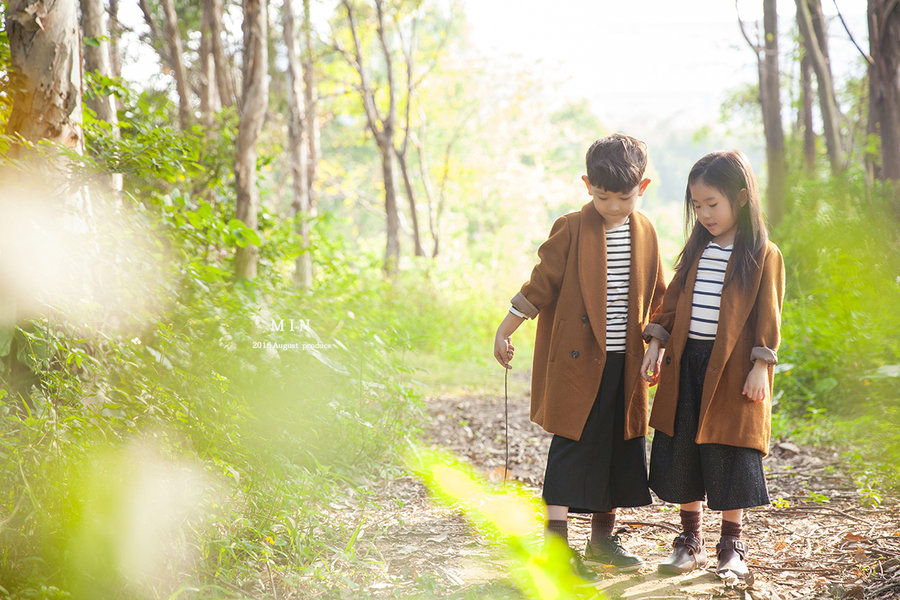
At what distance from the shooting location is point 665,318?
117 inches

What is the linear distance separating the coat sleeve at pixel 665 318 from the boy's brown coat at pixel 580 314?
5 cm

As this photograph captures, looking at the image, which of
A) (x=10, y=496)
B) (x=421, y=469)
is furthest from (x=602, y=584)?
(x=10, y=496)

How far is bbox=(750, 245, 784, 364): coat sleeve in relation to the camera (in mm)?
2713

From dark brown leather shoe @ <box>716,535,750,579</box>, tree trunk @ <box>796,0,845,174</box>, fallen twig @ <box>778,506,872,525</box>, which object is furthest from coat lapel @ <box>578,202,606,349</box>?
tree trunk @ <box>796,0,845,174</box>

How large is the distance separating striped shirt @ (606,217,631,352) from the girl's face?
30cm

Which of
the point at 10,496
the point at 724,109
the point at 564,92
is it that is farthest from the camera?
the point at 564,92

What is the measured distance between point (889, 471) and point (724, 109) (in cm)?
1594

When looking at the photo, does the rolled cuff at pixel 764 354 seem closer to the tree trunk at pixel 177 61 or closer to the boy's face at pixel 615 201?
the boy's face at pixel 615 201

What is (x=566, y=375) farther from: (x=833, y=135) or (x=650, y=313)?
(x=833, y=135)

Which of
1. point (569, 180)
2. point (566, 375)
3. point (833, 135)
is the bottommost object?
point (566, 375)

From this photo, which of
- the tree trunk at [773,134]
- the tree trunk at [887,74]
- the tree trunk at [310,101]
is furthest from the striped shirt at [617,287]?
the tree trunk at [310,101]

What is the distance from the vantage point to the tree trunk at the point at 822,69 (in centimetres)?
885

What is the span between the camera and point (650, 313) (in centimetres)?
319

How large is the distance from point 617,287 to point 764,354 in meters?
0.62
